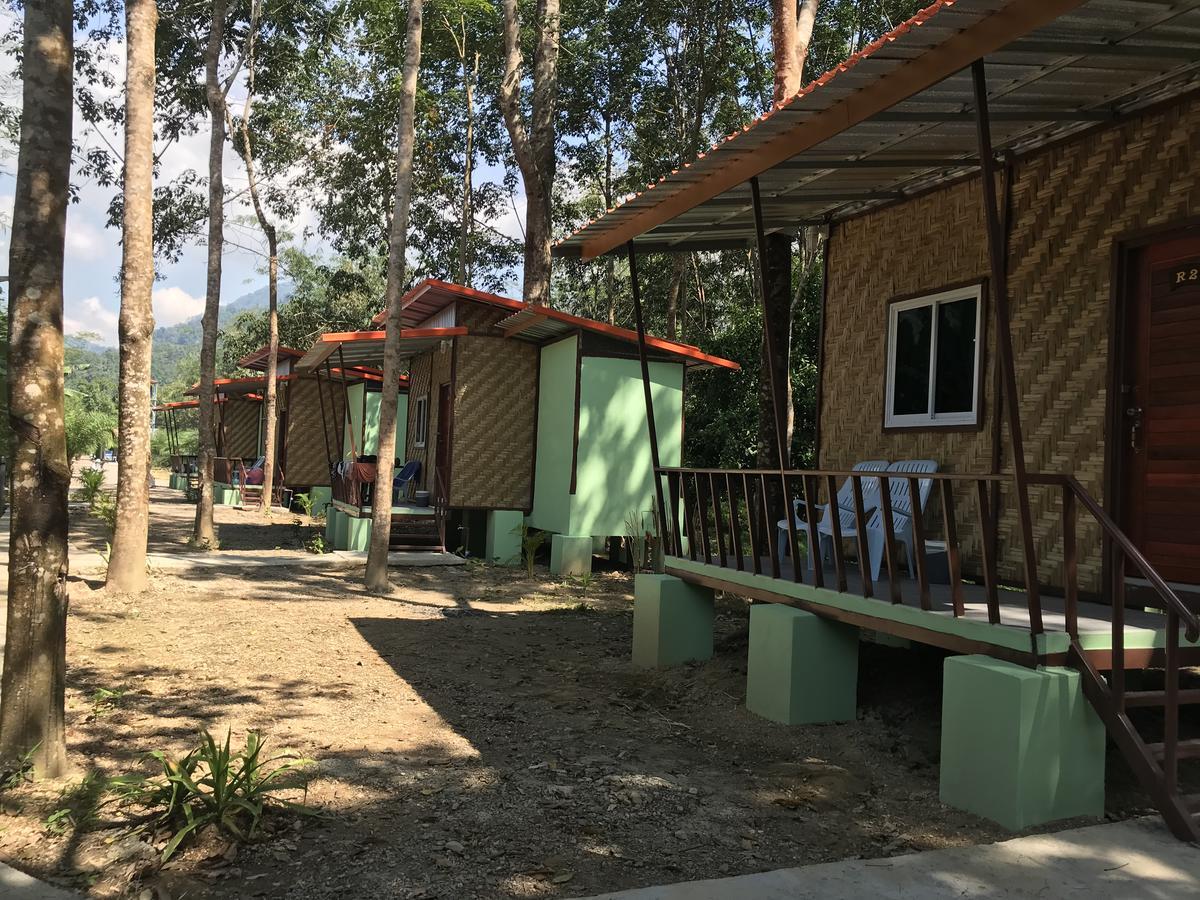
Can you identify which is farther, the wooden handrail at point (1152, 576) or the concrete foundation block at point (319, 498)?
the concrete foundation block at point (319, 498)

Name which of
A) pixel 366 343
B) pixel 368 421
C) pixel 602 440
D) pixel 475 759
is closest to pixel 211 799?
pixel 475 759

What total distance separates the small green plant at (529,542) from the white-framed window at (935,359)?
21.0ft

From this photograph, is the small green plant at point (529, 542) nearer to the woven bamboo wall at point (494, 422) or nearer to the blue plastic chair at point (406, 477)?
the woven bamboo wall at point (494, 422)

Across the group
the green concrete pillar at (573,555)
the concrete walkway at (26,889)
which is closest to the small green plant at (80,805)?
the concrete walkway at (26,889)

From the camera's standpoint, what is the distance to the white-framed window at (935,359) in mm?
6406

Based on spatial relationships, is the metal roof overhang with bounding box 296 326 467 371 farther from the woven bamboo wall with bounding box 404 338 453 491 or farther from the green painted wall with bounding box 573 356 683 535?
the green painted wall with bounding box 573 356 683 535

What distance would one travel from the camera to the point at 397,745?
5.06 m

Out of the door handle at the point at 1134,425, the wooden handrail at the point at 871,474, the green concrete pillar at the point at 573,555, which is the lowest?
the green concrete pillar at the point at 573,555

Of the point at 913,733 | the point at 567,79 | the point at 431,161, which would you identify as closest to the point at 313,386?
the point at 431,161

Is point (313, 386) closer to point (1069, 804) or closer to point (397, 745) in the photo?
point (397, 745)

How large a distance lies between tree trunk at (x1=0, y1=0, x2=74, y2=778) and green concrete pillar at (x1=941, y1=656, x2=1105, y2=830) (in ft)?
12.8

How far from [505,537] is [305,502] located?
23.0ft

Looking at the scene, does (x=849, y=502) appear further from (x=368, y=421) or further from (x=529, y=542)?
(x=368, y=421)

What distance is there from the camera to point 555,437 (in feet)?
43.6
